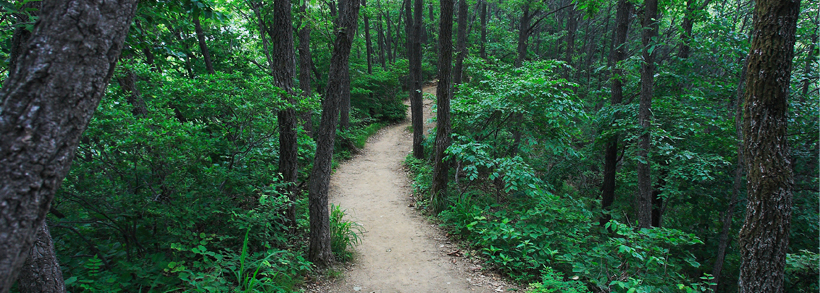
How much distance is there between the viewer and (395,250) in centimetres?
621

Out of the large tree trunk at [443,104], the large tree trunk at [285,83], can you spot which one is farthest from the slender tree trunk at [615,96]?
the large tree trunk at [285,83]

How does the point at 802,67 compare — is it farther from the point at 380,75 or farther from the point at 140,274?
the point at 380,75

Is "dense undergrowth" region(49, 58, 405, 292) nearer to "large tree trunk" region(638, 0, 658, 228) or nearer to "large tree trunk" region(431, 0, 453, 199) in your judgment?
"large tree trunk" region(431, 0, 453, 199)

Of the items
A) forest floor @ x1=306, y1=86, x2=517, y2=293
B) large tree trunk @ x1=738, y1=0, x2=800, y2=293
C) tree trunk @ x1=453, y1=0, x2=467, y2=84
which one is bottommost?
forest floor @ x1=306, y1=86, x2=517, y2=293

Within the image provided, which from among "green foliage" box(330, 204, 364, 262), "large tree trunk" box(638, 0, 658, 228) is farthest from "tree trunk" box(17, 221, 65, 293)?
"large tree trunk" box(638, 0, 658, 228)

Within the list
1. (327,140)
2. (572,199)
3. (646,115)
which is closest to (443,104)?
(572,199)

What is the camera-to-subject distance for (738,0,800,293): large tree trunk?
3328mm

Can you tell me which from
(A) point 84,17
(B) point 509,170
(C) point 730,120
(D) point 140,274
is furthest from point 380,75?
(A) point 84,17

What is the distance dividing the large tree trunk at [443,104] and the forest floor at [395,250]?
90cm

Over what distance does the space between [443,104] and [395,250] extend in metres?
3.51

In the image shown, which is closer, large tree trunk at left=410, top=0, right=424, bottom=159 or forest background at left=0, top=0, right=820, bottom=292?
forest background at left=0, top=0, right=820, bottom=292

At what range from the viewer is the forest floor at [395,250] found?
16.7 feet

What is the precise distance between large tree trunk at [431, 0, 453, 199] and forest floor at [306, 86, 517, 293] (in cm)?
90

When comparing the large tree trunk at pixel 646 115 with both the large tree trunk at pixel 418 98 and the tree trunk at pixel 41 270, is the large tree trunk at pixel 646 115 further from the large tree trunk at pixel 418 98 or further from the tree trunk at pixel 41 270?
the tree trunk at pixel 41 270
